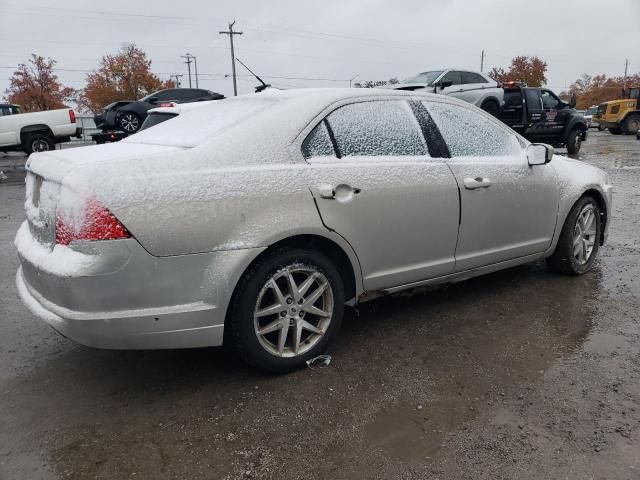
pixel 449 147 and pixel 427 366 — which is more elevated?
pixel 449 147

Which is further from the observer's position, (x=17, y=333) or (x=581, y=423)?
(x=17, y=333)

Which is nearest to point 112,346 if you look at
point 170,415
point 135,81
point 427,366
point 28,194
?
point 170,415

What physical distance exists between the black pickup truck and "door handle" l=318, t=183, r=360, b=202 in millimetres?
12563


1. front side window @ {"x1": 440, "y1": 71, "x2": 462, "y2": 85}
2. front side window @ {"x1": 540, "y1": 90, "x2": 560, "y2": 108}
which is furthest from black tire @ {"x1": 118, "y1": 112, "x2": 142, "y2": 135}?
front side window @ {"x1": 540, "y1": 90, "x2": 560, "y2": 108}

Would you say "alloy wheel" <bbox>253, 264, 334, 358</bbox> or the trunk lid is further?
"alloy wheel" <bbox>253, 264, 334, 358</bbox>

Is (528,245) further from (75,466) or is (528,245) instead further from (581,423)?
(75,466)

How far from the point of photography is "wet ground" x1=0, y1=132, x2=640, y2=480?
A: 2.19 metres

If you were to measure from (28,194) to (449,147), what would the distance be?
2.63m

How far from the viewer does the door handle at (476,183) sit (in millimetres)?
3494

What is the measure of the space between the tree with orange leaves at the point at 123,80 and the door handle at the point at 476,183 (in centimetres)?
4427

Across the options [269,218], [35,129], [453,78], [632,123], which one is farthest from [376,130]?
[632,123]

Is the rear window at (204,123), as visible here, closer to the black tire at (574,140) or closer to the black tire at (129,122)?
the black tire at (129,122)

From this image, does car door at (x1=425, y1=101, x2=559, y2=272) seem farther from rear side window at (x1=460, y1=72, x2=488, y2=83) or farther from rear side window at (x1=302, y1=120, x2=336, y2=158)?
rear side window at (x1=460, y1=72, x2=488, y2=83)

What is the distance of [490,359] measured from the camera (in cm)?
307
